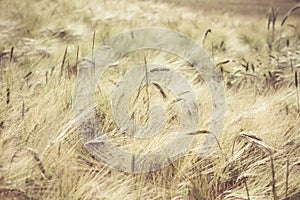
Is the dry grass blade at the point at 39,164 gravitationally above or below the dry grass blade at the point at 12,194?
above

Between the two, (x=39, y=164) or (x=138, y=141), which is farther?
(x=138, y=141)

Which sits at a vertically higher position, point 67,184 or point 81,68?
point 81,68

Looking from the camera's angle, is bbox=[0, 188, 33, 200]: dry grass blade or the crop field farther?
the crop field

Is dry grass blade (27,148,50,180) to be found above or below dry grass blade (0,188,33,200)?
above

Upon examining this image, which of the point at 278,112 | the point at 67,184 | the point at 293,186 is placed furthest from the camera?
the point at 278,112

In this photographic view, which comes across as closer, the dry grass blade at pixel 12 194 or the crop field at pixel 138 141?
the dry grass blade at pixel 12 194

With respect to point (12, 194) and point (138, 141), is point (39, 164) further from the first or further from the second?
point (138, 141)

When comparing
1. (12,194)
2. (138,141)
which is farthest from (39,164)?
(138,141)

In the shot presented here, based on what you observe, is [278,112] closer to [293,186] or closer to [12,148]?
[293,186]

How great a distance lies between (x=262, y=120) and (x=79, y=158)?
0.91 meters

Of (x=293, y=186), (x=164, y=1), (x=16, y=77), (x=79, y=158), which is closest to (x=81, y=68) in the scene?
(x=16, y=77)

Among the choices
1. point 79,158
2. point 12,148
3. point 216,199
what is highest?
point 12,148

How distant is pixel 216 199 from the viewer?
3.84 ft

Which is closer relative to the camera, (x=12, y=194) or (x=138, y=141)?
(x=12, y=194)
